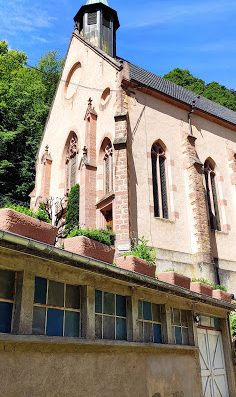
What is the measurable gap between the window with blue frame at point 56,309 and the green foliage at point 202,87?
39964 mm

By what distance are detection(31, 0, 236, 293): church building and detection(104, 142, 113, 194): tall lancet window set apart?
0.05 meters

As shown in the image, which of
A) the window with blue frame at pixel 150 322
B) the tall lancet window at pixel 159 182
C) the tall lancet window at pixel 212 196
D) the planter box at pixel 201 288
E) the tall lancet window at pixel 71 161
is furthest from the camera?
the tall lancet window at pixel 71 161

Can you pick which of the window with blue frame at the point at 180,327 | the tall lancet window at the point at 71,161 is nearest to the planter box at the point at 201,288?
the window with blue frame at the point at 180,327

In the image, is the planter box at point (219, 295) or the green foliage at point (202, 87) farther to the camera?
the green foliage at point (202, 87)

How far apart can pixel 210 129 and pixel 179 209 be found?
6243 mm

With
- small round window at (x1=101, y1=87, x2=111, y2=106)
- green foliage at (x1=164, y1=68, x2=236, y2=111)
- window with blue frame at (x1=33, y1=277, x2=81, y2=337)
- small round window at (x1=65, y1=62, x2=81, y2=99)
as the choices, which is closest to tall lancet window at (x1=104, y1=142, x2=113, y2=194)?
small round window at (x1=101, y1=87, x2=111, y2=106)

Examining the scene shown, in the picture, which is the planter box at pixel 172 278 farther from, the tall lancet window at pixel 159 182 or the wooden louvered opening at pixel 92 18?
the wooden louvered opening at pixel 92 18

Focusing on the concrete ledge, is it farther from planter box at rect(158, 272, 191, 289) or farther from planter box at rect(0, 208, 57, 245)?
planter box at rect(158, 272, 191, 289)

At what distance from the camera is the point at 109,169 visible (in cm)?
1825

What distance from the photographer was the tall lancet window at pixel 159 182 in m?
17.7

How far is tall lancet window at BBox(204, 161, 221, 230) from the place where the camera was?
2016cm

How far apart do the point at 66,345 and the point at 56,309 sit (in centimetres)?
65

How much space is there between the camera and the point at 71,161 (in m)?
22.0

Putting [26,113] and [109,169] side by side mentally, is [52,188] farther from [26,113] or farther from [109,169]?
[26,113]
